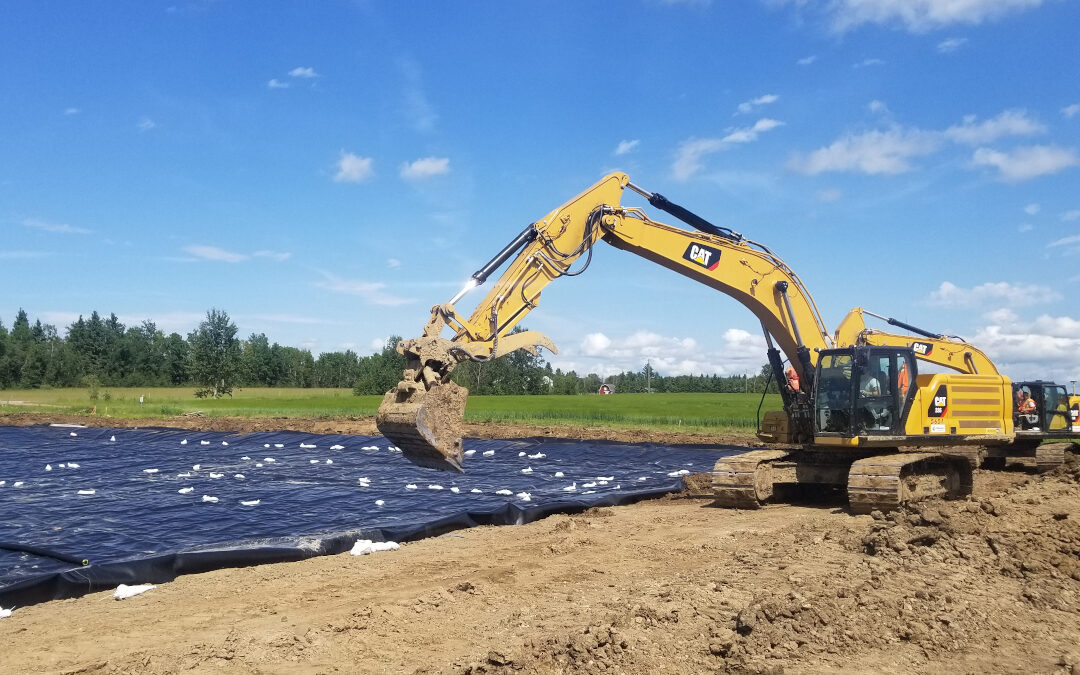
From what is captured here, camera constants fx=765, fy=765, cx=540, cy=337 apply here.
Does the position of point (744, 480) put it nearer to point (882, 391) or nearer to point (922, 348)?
point (882, 391)

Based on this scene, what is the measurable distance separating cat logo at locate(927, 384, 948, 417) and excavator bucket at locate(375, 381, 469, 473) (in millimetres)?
6583

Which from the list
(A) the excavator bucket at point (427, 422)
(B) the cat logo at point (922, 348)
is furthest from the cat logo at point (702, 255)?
(B) the cat logo at point (922, 348)

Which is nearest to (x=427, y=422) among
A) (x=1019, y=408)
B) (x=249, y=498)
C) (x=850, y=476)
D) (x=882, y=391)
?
(x=850, y=476)

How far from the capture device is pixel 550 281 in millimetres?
9664

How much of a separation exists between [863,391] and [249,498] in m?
9.19

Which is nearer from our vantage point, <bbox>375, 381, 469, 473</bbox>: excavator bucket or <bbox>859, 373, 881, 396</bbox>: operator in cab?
<bbox>375, 381, 469, 473</bbox>: excavator bucket

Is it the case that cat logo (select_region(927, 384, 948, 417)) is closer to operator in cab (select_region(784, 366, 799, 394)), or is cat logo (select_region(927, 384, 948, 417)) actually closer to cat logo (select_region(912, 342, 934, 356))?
operator in cab (select_region(784, 366, 799, 394))

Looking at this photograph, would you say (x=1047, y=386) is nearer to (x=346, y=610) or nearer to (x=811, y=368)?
(x=811, y=368)

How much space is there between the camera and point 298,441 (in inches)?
947

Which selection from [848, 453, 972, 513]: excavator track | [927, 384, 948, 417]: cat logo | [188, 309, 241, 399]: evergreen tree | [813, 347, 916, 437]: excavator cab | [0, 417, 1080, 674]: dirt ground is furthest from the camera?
[188, 309, 241, 399]: evergreen tree

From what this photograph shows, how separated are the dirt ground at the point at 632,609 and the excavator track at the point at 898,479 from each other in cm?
115

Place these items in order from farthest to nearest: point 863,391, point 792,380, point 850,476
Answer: point 792,380 → point 863,391 → point 850,476

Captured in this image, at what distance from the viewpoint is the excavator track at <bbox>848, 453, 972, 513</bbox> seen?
9414 millimetres

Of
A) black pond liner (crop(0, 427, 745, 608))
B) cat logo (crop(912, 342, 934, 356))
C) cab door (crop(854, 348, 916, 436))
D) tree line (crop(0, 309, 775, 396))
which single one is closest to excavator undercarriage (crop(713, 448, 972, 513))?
cab door (crop(854, 348, 916, 436))
